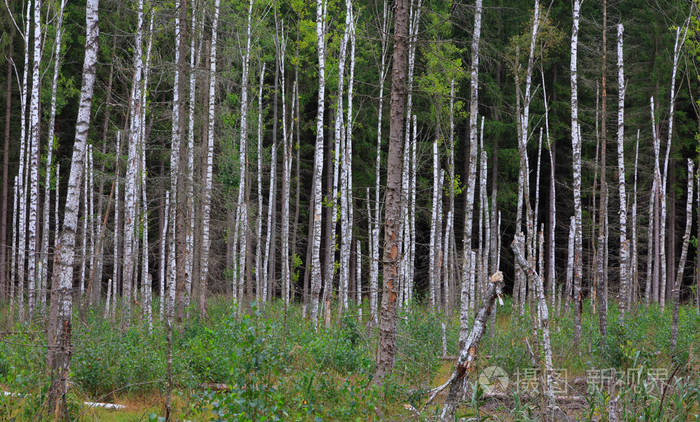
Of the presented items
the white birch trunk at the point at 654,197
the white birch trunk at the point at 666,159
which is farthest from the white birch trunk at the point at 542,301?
the white birch trunk at the point at 654,197

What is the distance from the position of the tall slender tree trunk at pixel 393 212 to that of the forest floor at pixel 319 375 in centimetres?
45

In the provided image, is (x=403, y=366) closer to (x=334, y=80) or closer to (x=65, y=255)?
(x=65, y=255)

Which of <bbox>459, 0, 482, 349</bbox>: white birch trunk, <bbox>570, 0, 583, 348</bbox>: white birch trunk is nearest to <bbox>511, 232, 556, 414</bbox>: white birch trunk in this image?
<bbox>459, 0, 482, 349</bbox>: white birch trunk

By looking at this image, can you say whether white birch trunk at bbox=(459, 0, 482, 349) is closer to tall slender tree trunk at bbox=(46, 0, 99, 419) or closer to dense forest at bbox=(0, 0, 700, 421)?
dense forest at bbox=(0, 0, 700, 421)

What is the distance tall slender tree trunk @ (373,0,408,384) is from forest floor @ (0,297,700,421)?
0.45 meters

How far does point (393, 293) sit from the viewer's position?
21.1 ft

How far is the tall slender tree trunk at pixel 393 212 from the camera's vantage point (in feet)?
21.2

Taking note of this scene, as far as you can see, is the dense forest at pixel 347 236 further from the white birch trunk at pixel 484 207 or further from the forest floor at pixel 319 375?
the white birch trunk at pixel 484 207

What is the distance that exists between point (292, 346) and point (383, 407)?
2.54 meters

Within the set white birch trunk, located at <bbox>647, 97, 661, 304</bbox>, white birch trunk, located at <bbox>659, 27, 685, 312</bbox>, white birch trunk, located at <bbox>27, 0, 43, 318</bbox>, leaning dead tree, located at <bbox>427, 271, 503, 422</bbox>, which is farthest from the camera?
white birch trunk, located at <bbox>647, 97, 661, 304</bbox>

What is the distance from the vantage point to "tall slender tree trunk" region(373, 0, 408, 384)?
6449 mm

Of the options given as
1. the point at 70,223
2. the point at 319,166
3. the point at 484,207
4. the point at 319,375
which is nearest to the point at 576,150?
the point at 319,166

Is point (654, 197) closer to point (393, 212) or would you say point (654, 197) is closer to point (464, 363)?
point (393, 212)

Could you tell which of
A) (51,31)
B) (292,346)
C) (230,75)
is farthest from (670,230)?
(51,31)
